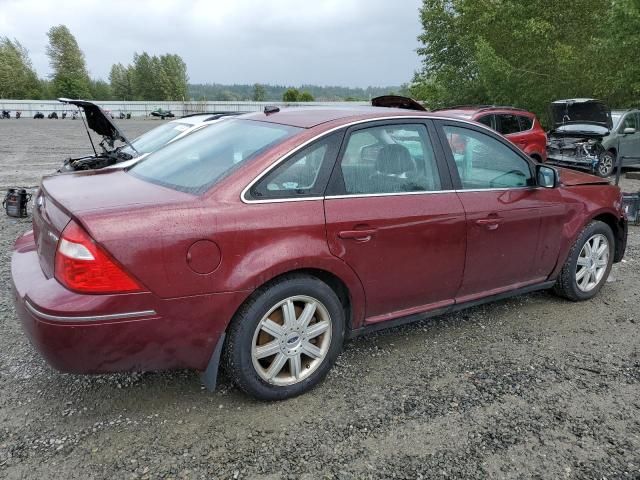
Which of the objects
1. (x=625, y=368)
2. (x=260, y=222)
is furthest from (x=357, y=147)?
(x=625, y=368)

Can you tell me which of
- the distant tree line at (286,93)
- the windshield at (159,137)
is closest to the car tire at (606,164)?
the windshield at (159,137)

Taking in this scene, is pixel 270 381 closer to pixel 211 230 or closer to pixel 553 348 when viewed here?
pixel 211 230

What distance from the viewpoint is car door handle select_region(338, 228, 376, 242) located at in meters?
2.97

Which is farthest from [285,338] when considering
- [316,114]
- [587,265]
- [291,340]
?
[587,265]

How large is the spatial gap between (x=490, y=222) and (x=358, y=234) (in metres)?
1.11

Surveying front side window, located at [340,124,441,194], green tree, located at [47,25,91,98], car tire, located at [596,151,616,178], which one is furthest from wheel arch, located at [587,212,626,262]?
green tree, located at [47,25,91,98]

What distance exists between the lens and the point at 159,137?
24.9 feet

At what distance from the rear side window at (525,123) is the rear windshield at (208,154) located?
892 cm

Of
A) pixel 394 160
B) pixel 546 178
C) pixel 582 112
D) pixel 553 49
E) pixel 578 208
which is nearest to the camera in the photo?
pixel 394 160

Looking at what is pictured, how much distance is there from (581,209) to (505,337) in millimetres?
1295

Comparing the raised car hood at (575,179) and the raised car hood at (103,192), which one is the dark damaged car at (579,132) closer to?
the raised car hood at (575,179)

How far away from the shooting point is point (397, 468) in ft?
8.11

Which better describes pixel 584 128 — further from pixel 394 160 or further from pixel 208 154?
pixel 208 154

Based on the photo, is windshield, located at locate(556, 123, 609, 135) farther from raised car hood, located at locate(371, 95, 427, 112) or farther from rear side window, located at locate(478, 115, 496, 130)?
raised car hood, located at locate(371, 95, 427, 112)
